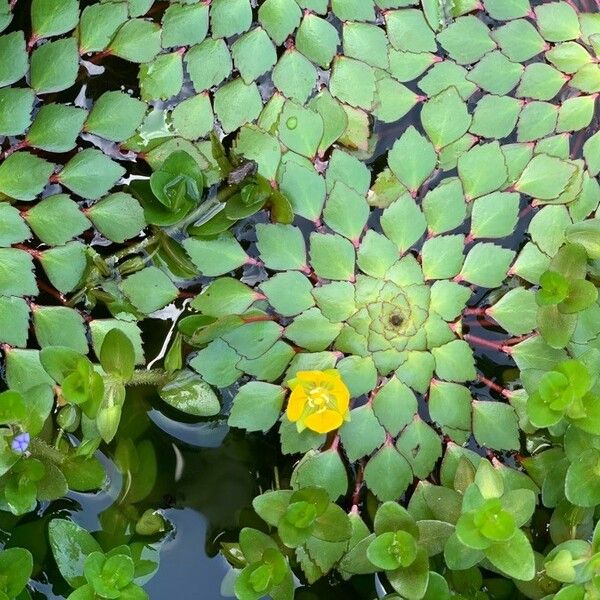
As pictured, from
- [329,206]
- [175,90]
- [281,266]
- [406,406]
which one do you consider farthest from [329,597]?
[175,90]

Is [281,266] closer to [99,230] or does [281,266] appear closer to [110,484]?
[99,230]

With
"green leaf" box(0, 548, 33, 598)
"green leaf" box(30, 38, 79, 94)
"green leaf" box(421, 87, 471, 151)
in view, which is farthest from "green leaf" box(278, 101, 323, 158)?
"green leaf" box(0, 548, 33, 598)

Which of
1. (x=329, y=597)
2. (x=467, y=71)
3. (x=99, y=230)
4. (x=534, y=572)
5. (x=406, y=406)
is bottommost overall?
(x=329, y=597)

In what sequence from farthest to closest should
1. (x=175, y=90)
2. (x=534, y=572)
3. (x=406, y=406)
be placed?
(x=175, y=90) → (x=406, y=406) → (x=534, y=572)

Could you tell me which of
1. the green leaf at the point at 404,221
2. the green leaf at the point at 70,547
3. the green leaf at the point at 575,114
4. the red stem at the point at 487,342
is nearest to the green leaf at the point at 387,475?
the red stem at the point at 487,342

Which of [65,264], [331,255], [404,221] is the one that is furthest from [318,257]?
[65,264]

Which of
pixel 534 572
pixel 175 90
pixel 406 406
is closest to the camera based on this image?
pixel 534 572

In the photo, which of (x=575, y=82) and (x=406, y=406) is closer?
(x=406, y=406)

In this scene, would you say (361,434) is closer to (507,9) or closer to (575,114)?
(575,114)
